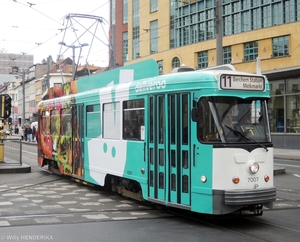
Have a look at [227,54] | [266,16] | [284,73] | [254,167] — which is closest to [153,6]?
[227,54]

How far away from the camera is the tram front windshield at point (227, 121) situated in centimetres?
834

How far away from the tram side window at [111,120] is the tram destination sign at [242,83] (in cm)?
334

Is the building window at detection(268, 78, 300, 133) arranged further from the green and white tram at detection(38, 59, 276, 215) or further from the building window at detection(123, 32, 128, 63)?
the green and white tram at detection(38, 59, 276, 215)

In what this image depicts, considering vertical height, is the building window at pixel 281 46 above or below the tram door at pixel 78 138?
above

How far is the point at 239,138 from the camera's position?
27.6 feet

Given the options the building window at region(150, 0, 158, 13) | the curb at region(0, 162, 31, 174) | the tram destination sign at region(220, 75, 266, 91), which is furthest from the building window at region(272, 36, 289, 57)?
the tram destination sign at region(220, 75, 266, 91)

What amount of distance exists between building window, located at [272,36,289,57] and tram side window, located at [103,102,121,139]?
81.0ft

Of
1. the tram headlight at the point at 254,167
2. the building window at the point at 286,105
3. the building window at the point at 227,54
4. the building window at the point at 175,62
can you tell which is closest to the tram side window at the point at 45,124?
the tram headlight at the point at 254,167

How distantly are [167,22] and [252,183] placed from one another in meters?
37.0

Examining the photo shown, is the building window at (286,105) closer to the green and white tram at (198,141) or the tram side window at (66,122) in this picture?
the tram side window at (66,122)

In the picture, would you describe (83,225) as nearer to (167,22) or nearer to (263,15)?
(263,15)

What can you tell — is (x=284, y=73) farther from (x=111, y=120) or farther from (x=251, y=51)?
(x=111, y=120)

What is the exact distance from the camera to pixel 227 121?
8.41 m

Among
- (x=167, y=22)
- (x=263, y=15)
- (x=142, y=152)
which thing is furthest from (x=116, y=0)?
(x=142, y=152)
